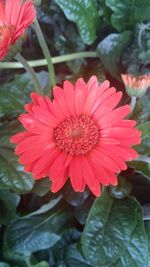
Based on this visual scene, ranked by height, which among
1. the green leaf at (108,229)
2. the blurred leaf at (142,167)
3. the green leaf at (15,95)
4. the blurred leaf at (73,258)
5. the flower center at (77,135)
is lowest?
the blurred leaf at (73,258)

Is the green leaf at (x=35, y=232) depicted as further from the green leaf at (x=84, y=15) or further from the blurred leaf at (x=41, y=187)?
the green leaf at (x=84, y=15)

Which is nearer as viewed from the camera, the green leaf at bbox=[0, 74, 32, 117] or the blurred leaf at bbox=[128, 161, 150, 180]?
the blurred leaf at bbox=[128, 161, 150, 180]

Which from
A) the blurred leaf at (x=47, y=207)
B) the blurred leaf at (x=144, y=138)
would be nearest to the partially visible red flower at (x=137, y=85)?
the blurred leaf at (x=144, y=138)

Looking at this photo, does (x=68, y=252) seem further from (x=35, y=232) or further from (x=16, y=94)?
(x=16, y=94)

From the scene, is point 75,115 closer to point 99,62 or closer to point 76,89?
point 76,89

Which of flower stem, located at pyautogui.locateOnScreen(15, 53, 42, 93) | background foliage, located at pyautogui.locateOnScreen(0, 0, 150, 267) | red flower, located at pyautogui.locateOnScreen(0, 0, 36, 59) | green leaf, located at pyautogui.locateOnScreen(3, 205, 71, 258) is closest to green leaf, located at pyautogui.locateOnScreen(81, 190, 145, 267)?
background foliage, located at pyautogui.locateOnScreen(0, 0, 150, 267)

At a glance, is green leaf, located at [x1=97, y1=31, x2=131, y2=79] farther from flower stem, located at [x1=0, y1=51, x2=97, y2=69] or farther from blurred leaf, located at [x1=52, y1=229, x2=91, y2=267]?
blurred leaf, located at [x1=52, y1=229, x2=91, y2=267]
